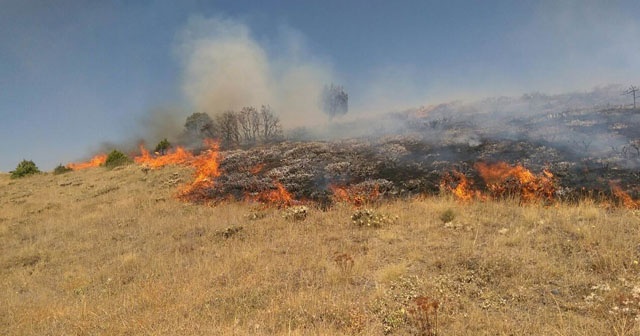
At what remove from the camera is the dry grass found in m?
6.47

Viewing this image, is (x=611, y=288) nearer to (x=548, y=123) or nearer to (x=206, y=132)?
(x=548, y=123)

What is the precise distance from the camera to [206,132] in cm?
4759

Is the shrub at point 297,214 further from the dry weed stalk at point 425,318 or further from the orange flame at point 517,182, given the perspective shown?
the dry weed stalk at point 425,318

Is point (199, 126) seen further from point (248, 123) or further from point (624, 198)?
point (624, 198)

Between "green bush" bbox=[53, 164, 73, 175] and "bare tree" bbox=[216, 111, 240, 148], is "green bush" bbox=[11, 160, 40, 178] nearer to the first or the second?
"green bush" bbox=[53, 164, 73, 175]

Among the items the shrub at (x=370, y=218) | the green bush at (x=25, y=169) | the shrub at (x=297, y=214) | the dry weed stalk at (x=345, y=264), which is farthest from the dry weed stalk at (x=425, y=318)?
the green bush at (x=25, y=169)

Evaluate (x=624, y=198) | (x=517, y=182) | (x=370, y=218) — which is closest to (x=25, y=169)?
(x=370, y=218)

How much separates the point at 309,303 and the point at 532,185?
10429mm

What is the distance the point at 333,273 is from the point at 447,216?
16.7 ft

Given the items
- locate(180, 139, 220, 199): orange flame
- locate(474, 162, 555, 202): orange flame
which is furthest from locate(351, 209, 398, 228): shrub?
locate(180, 139, 220, 199): orange flame

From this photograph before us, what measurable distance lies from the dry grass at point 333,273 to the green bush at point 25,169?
2492 centimetres

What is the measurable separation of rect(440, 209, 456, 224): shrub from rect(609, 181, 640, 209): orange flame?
15.9 ft

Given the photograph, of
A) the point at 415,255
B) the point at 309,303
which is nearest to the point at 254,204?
the point at 415,255

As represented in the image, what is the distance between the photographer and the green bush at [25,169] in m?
35.6
